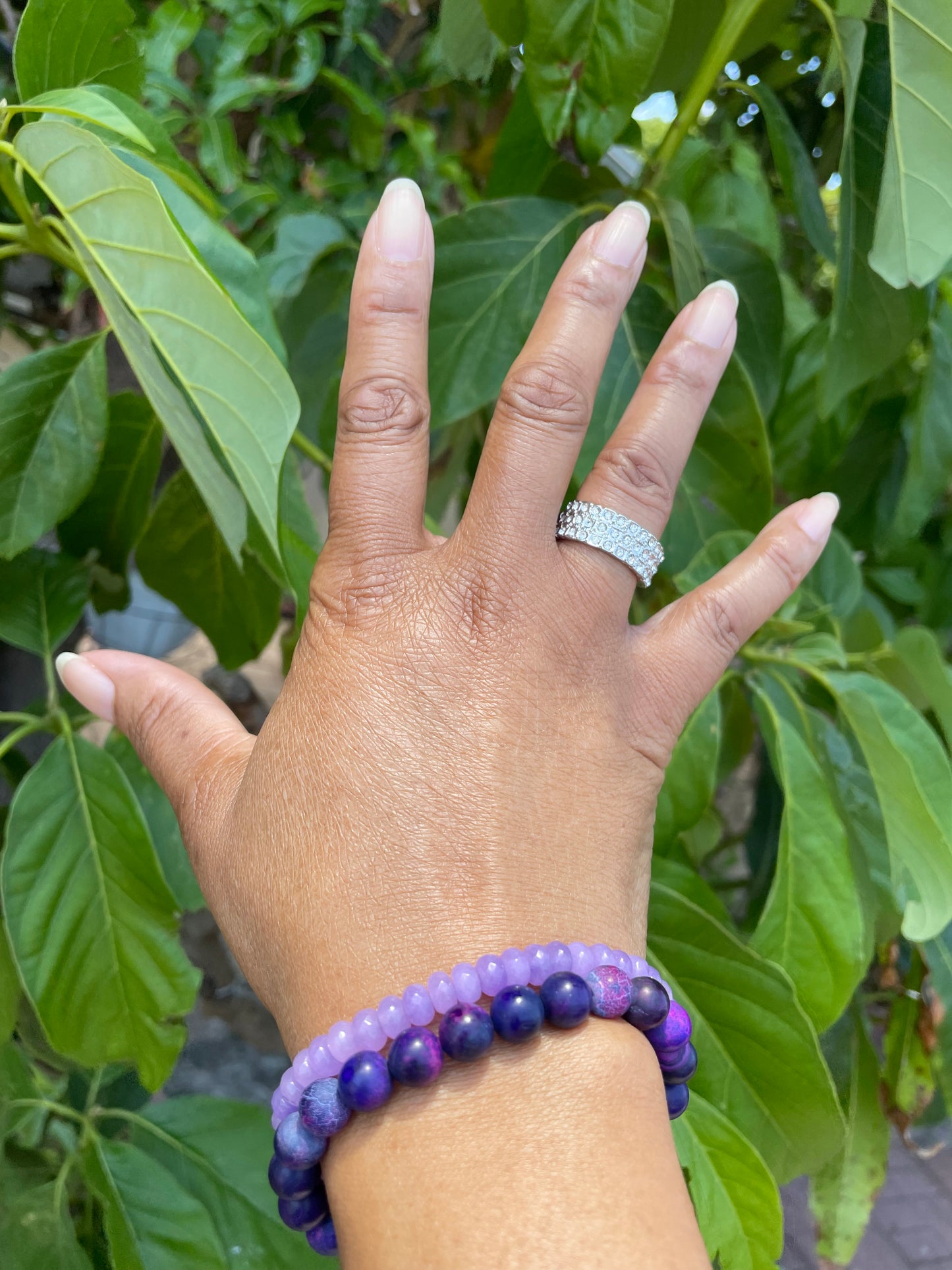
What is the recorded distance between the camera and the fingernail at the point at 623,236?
16.4 inches

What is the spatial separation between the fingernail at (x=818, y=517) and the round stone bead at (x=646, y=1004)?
26cm

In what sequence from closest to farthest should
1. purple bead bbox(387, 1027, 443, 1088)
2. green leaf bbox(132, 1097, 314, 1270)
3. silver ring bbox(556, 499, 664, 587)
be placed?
purple bead bbox(387, 1027, 443, 1088) → silver ring bbox(556, 499, 664, 587) → green leaf bbox(132, 1097, 314, 1270)

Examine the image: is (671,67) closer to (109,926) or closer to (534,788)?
(534,788)

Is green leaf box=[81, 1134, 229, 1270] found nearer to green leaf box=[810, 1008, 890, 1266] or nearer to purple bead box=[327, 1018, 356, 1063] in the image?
purple bead box=[327, 1018, 356, 1063]

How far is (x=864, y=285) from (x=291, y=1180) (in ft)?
2.08

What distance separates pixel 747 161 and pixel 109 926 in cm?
93

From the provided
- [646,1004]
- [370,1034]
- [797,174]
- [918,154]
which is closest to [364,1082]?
[370,1034]

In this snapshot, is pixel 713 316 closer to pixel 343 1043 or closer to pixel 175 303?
pixel 175 303

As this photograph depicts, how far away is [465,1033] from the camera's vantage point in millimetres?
323

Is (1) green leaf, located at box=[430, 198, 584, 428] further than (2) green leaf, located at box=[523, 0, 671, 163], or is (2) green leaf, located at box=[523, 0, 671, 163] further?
(1) green leaf, located at box=[430, 198, 584, 428]

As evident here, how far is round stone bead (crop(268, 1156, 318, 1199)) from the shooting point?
1.14 ft

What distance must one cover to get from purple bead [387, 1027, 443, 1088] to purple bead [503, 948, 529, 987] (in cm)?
4

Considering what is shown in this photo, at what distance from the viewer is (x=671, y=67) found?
66cm

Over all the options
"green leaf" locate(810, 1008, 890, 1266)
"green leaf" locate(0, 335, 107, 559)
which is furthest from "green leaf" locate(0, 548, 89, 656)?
"green leaf" locate(810, 1008, 890, 1266)
